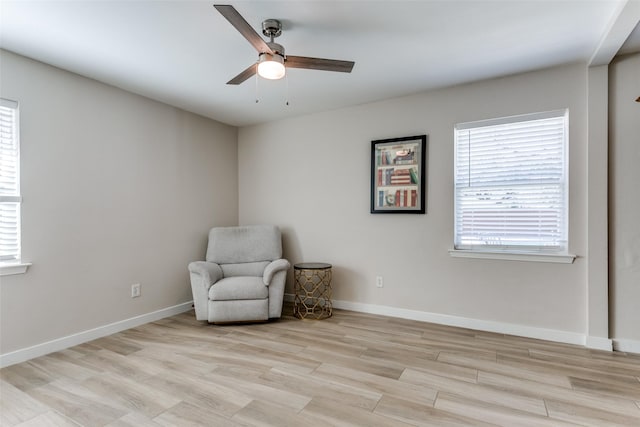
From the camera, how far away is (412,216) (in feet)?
11.8

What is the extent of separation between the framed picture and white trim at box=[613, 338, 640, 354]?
1916 millimetres

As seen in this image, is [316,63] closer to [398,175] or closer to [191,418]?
[398,175]

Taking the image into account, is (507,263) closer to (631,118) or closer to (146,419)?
(631,118)

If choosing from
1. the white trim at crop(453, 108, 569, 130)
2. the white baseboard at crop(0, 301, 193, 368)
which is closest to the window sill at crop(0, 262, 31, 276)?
the white baseboard at crop(0, 301, 193, 368)

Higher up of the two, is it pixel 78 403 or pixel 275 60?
pixel 275 60

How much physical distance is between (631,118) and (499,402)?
249 cm

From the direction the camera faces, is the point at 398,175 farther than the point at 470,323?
Yes

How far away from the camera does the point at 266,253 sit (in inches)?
161

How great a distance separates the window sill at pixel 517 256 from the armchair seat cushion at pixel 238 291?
6.53 ft

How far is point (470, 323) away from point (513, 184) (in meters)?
1.41

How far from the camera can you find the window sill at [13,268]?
98.7 inches

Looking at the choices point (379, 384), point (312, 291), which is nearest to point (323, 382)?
point (379, 384)

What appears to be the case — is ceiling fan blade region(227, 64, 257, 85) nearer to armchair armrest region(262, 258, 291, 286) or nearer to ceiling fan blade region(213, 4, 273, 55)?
ceiling fan blade region(213, 4, 273, 55)

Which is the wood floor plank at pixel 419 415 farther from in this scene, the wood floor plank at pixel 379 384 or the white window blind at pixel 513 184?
the white window blind at pixel 513 184
